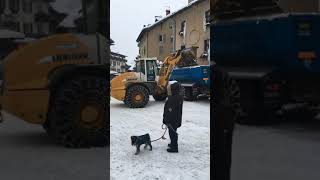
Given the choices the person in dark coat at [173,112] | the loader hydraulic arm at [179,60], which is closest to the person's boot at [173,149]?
the person in dark coat at [173,112]

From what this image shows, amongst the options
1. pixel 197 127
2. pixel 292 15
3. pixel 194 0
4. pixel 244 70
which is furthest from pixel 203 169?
pixel 292 15

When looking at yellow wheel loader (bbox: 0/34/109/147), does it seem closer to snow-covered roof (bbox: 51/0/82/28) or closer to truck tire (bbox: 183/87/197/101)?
snow-covered roof (bbox: 51/0/82/28)

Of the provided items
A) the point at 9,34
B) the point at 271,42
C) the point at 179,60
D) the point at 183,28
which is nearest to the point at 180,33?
the point at 183,28

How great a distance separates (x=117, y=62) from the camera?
2.14m

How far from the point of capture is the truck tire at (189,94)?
6.52ft

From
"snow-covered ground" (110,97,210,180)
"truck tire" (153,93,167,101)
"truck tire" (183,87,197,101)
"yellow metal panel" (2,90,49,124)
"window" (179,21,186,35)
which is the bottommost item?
"snow-covered ground" (110,97,210,180)

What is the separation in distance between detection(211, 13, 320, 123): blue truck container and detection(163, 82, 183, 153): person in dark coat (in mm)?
278

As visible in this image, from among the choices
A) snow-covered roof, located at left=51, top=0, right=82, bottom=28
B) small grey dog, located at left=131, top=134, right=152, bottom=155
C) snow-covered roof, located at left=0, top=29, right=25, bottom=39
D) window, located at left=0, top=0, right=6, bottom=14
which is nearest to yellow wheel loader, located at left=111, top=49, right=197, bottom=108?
small grey dog, located at left=131, top=134, right=152, bottom=155

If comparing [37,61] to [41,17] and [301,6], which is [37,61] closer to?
[41,17]

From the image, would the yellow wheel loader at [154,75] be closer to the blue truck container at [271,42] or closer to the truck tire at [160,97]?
the truck tire at [160,97]

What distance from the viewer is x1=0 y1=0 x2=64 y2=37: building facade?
7.75 feet

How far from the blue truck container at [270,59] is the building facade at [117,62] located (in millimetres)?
488

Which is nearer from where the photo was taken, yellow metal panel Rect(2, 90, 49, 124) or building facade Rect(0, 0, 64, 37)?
building facade Rect(0, 0, 64, 37)

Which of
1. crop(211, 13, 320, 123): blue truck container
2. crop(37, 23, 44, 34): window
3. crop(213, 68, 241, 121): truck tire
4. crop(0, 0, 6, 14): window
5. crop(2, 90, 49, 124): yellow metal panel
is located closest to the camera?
crop(213, 68, 241, 121): truck tire
